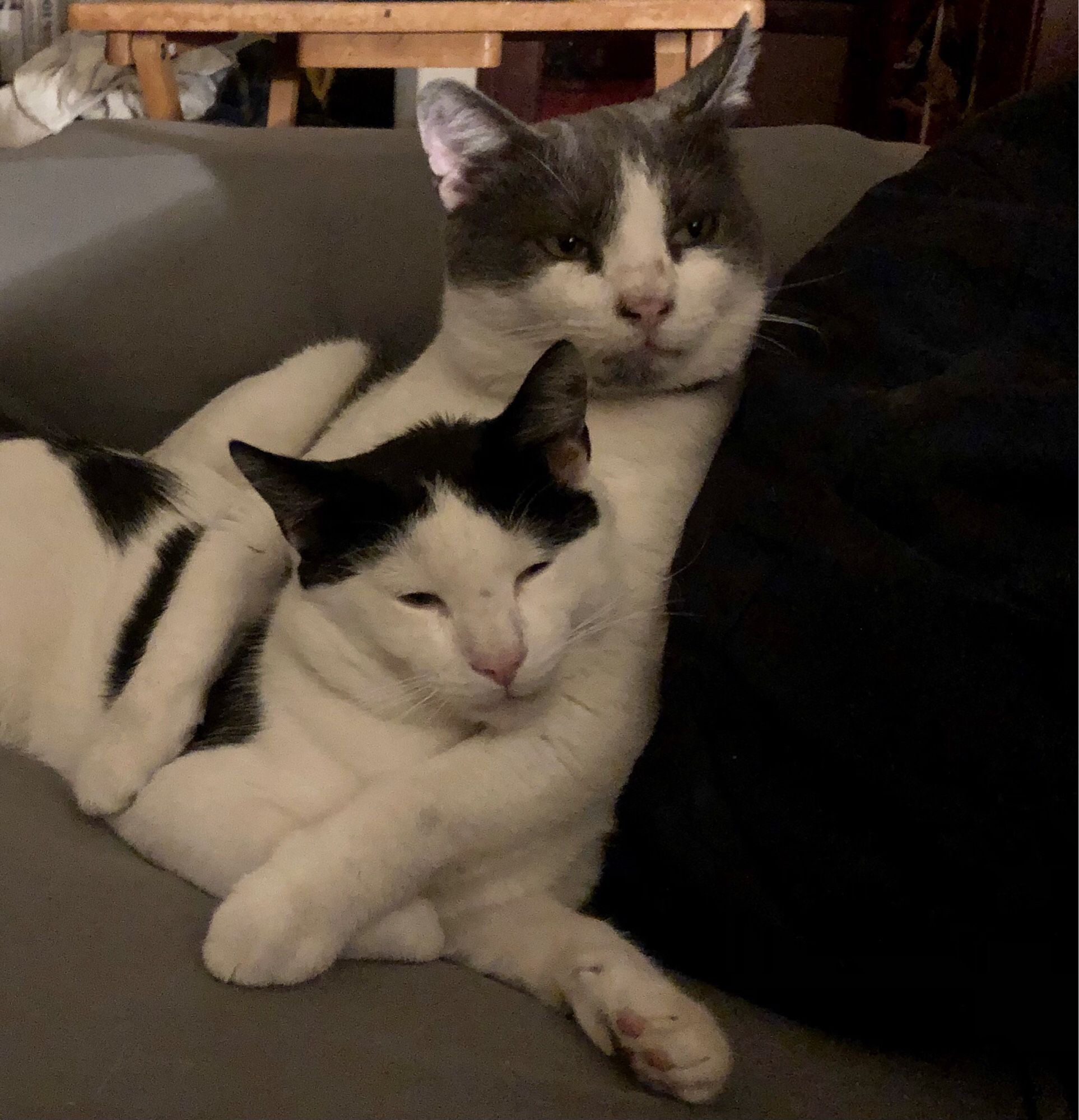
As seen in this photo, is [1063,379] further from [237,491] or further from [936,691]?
[237,491]

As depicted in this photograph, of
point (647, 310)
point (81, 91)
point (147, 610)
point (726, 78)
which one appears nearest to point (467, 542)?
point (647, 310)

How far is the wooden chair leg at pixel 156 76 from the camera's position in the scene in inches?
96.0

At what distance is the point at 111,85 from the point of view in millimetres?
2920

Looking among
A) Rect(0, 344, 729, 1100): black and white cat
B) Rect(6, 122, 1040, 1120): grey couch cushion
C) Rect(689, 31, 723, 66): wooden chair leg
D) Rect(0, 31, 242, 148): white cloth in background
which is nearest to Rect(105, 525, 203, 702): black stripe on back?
Rect(0, 344, 729, 1100): black and white cat

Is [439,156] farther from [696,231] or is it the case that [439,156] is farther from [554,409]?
[554,409]

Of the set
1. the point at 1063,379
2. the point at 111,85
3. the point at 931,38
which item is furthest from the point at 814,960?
Answer: the point at 111,85

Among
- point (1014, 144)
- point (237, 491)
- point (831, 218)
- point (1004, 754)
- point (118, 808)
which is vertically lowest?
point (118, 808)

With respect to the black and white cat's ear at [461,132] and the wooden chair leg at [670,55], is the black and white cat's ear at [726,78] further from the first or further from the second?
the wooden chair leg at [670,55]

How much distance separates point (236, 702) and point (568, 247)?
2.01 ft

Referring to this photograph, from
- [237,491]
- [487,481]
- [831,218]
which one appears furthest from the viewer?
[831,218]

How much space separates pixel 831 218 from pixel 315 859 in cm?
121

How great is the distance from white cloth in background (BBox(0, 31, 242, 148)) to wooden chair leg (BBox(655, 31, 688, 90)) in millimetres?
1490

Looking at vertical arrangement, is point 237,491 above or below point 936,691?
below

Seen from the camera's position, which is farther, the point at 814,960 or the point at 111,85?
the point at 111,85
